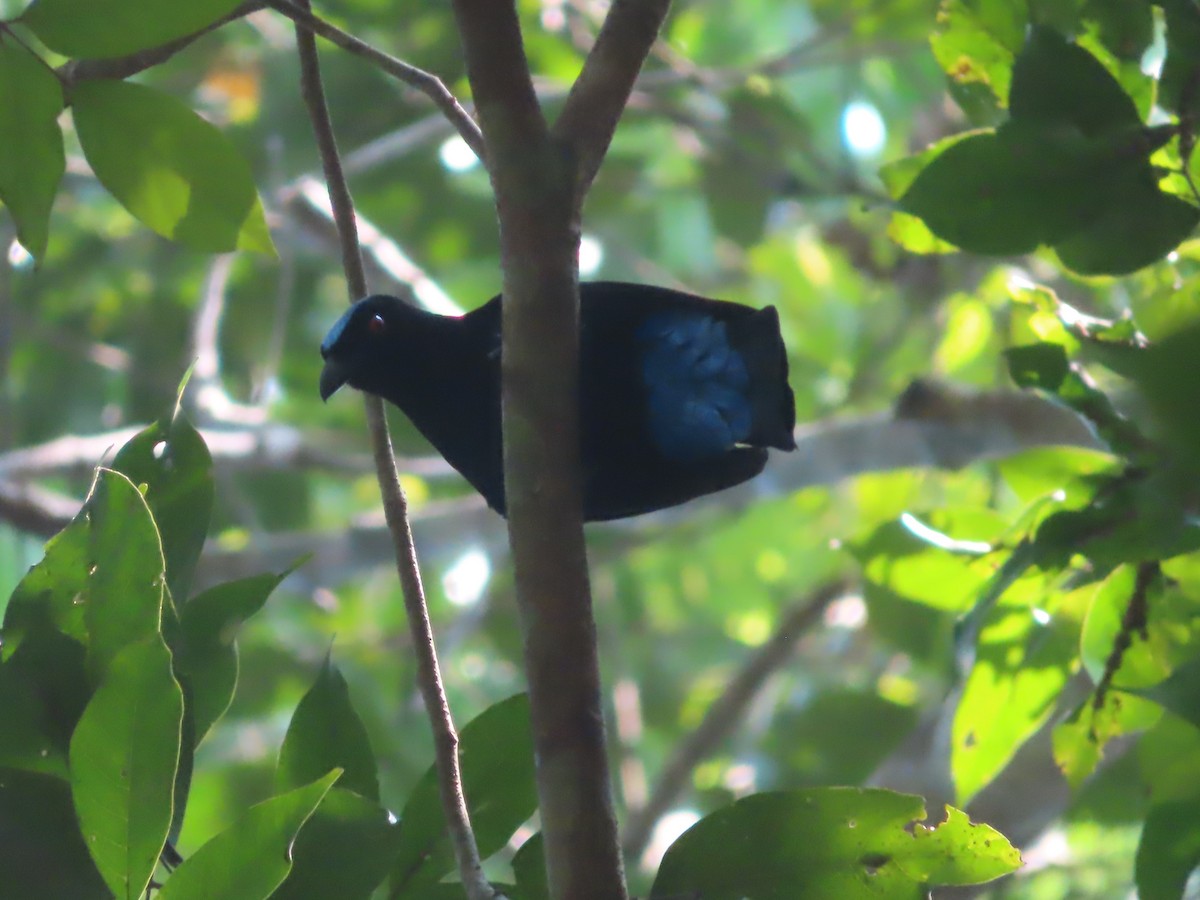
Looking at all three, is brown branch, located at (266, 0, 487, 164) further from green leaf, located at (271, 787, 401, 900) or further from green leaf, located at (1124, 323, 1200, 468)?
green leaf, located at (1124, 323, 1200, 468)

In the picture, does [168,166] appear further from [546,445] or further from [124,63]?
[546,445]

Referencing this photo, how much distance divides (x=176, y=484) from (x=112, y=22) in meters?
0.66

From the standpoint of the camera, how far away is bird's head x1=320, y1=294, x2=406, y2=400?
296cm

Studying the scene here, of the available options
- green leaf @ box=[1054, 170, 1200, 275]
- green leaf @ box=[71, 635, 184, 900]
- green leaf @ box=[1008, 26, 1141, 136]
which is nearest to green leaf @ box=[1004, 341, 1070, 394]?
green leaf @ box=[1054, 170, 1200, 275]

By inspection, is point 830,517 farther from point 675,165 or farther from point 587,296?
point 587,296

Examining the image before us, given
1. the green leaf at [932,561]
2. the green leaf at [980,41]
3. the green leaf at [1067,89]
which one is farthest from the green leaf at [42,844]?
the green leaf at [980,41]

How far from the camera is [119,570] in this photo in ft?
5.64

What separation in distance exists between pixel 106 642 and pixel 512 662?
5.03m

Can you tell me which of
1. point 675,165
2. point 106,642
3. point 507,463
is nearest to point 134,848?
point 106,642

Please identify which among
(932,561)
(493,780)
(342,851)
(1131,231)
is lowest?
(342,851)

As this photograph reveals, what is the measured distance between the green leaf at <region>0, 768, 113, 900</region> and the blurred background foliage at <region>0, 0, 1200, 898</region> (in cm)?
147

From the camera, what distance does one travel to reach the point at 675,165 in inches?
327

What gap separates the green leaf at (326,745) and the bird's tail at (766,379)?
0.99 metres

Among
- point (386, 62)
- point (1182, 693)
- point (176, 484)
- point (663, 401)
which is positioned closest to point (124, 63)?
point (386, 62)
